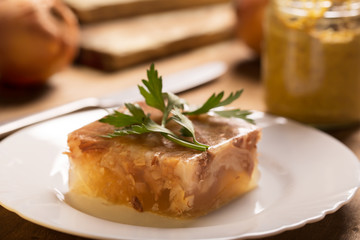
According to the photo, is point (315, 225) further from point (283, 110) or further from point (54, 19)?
point (54, 19)

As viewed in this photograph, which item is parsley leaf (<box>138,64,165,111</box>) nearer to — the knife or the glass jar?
the knife

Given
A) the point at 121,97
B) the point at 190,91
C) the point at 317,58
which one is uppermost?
the point at 317,58

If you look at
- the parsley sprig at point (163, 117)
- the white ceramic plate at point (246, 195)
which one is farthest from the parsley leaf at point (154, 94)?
the white ceramic plate at point (246, 195)

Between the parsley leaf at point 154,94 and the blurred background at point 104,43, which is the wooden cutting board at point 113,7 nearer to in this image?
the blurred background at point 104,43

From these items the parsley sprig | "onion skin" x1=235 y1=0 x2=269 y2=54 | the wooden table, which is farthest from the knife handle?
"onion skin" x1=235 y1=0 x2=269 y2=54

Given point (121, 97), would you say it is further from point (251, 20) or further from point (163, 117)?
point (251, 20)

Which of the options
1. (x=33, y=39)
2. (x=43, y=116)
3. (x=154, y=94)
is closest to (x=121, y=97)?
(x=43, y=116)
